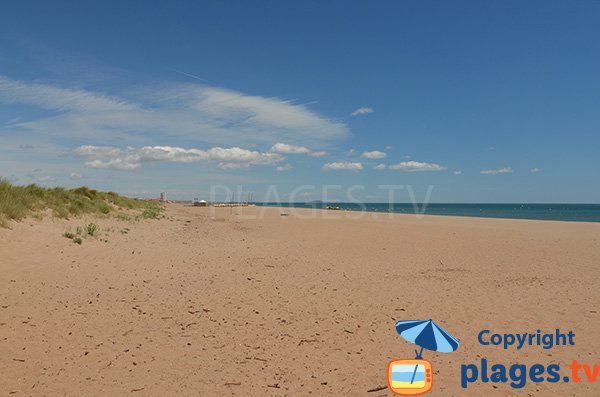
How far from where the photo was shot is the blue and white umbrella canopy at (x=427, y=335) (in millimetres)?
6375

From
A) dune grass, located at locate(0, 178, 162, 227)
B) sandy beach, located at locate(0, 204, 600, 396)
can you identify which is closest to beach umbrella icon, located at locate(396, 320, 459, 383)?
sandy beach, located at locate(0, 204, 600, 396)

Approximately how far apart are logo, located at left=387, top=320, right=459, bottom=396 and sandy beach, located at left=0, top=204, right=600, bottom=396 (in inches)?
5.7

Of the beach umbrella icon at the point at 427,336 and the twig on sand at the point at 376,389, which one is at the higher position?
the beach umbrella icon at the point at 427,336

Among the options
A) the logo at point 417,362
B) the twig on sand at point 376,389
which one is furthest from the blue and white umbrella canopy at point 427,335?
the twig on sand at point 376,389

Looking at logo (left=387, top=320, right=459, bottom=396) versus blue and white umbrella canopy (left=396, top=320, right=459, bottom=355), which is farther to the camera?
blue and white umbrella canopy (left=396, top=320, right=459, bottom=355)

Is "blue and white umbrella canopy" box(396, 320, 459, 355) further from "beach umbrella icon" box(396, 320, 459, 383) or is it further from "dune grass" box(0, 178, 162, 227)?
"dune grass" box(0, 178, 162, 227)

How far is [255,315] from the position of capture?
785cm

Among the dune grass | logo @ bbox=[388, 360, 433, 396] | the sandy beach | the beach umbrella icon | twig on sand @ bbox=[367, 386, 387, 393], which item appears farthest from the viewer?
the dune grass

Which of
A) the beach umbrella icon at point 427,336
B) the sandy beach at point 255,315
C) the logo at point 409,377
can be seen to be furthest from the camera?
the beach umbrella icon at point 427,336

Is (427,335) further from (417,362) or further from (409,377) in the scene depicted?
(409,377)

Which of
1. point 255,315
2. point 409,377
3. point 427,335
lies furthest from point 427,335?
point 255,315

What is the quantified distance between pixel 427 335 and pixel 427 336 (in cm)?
6

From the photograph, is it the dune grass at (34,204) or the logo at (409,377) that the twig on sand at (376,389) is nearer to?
the logo at (409,377)

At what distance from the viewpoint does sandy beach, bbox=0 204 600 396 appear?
5.24m
